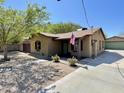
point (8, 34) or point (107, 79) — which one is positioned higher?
point (8, 34)

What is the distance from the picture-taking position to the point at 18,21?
16516 mm

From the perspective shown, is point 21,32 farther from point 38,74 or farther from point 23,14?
point 38,74

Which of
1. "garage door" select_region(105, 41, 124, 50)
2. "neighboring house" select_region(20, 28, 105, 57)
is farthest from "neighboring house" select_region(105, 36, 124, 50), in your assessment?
"neighboring house" select_region(20, 28, 105, 57)

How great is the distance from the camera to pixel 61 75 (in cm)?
1052

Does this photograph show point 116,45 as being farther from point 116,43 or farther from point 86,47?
point 86,47

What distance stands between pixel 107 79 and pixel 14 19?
11453 mm

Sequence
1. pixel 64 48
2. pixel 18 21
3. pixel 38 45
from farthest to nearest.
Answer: pixel 38 45 < pixel 64 48 < pixel 18 21

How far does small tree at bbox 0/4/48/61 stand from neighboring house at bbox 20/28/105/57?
4416 millimetres

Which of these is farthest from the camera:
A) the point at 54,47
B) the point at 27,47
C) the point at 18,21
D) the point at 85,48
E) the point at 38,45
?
the point at 27,47

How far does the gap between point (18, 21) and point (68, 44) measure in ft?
27.0

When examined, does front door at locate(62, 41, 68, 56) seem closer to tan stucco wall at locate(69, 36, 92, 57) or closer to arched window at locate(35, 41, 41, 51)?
tan stucco wall at locate(69, 36, 92, 57)

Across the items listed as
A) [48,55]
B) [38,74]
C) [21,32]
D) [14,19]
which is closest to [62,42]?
[48,55]

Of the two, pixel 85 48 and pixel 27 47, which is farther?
pixel 27 47

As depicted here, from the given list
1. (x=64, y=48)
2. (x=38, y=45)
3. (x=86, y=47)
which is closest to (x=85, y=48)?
(x=86, y=47)
